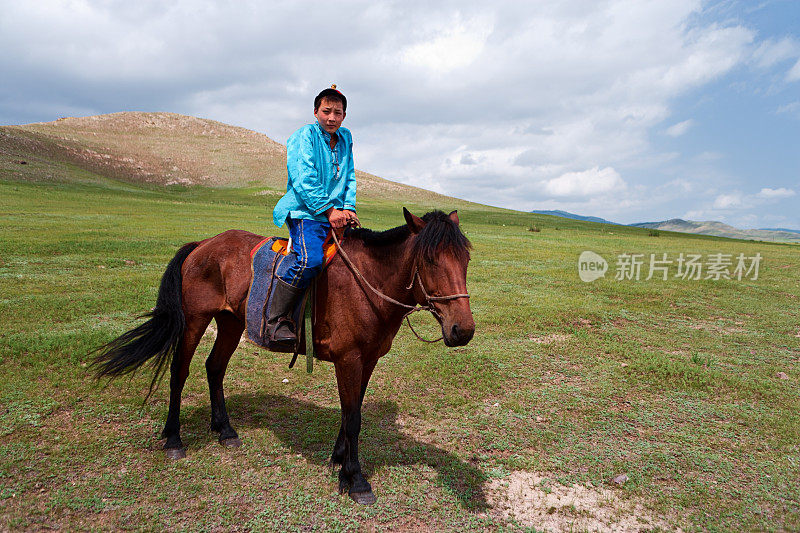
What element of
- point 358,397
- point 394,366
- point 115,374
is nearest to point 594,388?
point 394,366

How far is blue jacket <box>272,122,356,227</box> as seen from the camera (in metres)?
4.14

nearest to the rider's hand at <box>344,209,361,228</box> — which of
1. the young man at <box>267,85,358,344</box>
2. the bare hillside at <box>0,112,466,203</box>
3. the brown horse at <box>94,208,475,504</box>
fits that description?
the young man at <box>267,85,358,344</box>

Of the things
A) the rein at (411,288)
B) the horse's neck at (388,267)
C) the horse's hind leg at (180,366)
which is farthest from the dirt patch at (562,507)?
the horse's hind leg at (180,366)

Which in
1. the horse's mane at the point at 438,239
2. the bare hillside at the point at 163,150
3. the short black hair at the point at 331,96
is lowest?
the horse's mane at the point at 438,239

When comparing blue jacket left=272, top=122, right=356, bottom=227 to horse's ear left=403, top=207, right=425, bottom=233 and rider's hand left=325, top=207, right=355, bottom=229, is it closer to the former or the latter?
rider's hand left=325, top=207, right=355, bottom=229

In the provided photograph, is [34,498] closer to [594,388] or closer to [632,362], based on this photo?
[594,388]

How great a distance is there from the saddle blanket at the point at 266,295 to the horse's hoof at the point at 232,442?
135 cm

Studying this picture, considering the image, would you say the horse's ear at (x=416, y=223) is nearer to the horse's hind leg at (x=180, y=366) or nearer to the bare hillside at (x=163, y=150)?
the horse's hind leg at (x=180, y=366)

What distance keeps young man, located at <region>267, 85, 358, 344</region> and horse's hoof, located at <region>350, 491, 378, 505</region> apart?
5.49 ft

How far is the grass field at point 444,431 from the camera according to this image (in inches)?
159

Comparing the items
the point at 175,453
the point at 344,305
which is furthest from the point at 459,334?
the point at 175,453

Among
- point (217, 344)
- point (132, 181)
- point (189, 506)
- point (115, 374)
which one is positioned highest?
point (132, 181)

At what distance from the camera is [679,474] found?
479 centimetres

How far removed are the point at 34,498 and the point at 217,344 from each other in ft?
7.08
